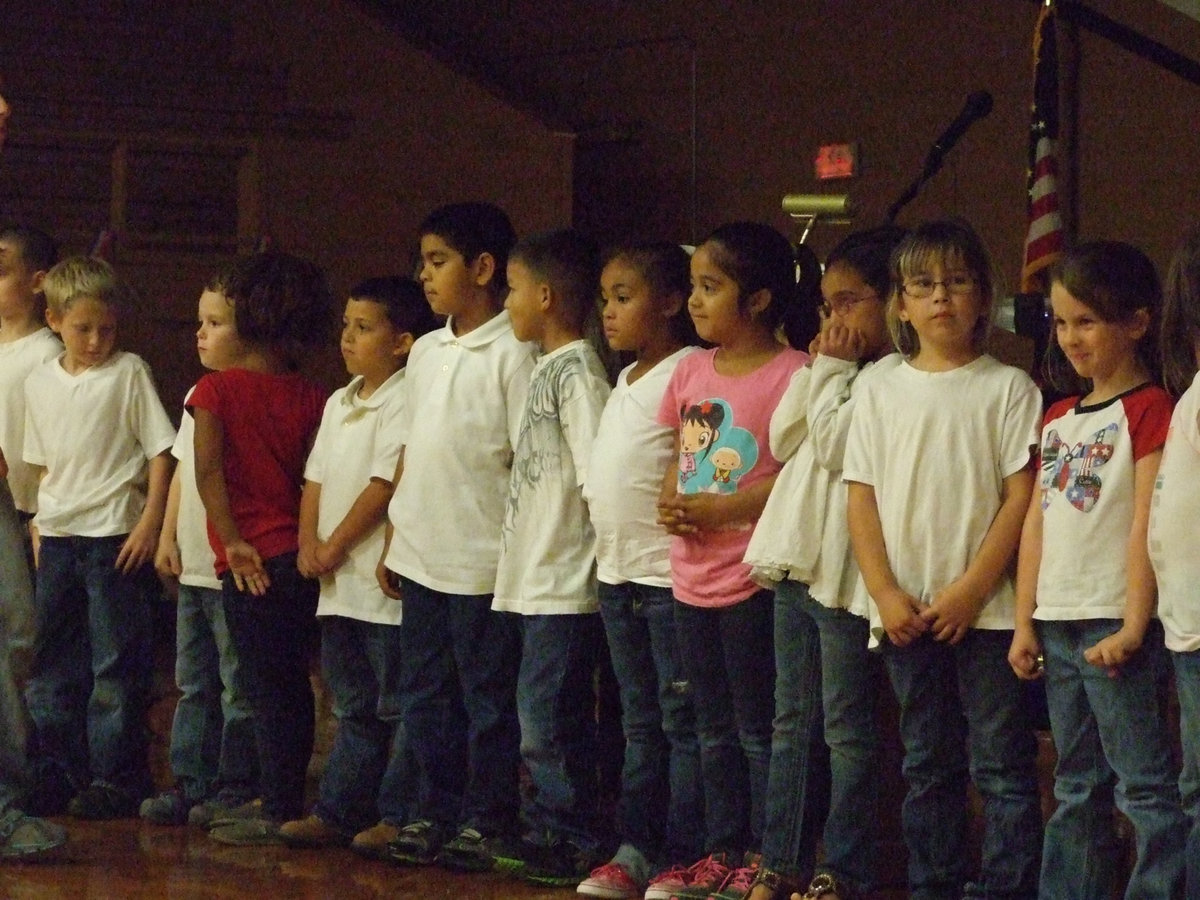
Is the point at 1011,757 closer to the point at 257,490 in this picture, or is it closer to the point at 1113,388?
the point at 1113,388

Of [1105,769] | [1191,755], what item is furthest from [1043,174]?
[1191,755]

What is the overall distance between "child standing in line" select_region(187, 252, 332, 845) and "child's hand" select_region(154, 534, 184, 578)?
0.21 metres

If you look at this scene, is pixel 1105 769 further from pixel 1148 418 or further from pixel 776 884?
pixel 776 884

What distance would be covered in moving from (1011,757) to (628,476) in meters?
0.96

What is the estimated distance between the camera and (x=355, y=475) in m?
4.01

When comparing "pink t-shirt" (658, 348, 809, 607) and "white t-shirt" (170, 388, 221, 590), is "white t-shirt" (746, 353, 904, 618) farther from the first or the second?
"white t-shirt" (170, 388, 221, 590)

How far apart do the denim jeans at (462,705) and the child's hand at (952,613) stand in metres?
1.09

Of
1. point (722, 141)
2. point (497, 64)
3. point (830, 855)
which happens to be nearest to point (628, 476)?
point (830, 855)

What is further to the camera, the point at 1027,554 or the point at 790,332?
the point at 790,332

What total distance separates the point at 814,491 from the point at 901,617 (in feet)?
1.19

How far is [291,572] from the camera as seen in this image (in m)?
4.08

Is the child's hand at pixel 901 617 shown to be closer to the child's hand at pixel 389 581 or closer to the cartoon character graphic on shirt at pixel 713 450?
the cartoon character graphic on shirt at pixel 713 450

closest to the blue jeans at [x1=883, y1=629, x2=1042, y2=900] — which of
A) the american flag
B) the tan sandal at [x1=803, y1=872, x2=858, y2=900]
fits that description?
the tan sandal at [x1=803, y1=872, x2=858, y2=900]

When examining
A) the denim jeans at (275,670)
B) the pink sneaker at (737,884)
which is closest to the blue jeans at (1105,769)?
the pink sneaker at (737,884)
